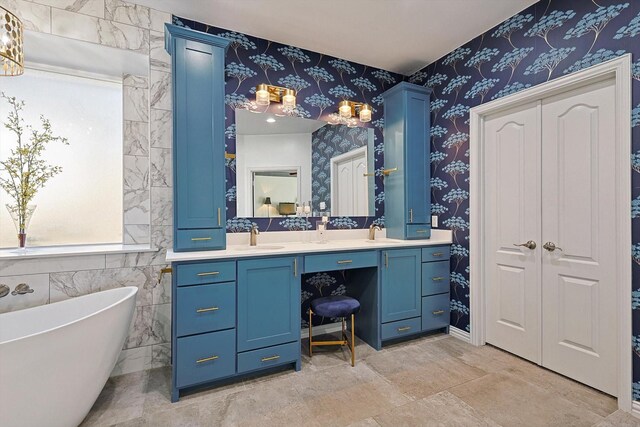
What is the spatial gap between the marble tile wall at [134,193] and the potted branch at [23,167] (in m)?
0.42

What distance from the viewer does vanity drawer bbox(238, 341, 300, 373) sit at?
2.07m

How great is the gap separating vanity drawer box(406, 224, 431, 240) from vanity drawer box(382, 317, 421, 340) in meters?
0.79

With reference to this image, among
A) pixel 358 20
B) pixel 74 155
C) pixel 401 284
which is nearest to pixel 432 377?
pixel 401 284

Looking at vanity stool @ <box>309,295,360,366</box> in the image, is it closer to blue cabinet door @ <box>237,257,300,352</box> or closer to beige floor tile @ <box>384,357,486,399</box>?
blue cabinet door @ <box>237,257,300,352</box>

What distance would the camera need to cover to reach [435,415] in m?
1.78

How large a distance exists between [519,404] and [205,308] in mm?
Result: 2056

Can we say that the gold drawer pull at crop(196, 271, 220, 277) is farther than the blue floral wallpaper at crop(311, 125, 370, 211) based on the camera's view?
No

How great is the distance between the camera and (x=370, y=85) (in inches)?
128

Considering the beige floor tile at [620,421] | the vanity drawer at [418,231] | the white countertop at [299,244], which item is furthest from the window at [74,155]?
the beige floor tile at [620,421]

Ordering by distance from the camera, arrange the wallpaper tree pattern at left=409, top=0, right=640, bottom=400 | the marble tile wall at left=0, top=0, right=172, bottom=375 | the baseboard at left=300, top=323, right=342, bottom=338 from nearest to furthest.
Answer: the wallpaper tree pattern at left=409, top=0, right=640, bottom=400 → the marble tile wall at left=0, top=0, right=172, bottom=375 → the baseboard at left=300, top=323, right=342, bottom=338

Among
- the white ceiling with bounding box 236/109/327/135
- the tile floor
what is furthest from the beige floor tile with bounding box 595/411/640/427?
the white ceiling with bounding box 236/109/327/135

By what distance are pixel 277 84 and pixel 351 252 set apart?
5.51 ft

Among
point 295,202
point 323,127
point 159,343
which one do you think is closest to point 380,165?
point 323,127

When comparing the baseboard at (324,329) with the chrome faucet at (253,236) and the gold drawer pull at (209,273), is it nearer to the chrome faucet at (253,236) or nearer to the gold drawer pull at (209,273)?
the chrome faucet at (253,236)
